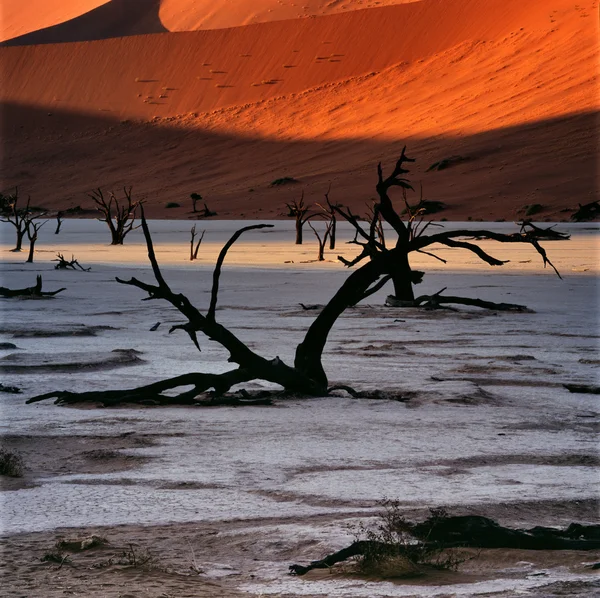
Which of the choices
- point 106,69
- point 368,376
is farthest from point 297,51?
point 368,376

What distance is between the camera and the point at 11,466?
4.57 meters

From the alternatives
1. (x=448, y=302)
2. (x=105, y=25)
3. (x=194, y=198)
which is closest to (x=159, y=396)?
(x=448, y=302)

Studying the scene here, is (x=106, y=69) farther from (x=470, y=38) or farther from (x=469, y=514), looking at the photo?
(x=469, y=514)

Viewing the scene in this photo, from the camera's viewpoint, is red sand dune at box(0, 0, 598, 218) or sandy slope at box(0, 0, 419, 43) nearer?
red sand dune at box(0, 0, 598, 218)

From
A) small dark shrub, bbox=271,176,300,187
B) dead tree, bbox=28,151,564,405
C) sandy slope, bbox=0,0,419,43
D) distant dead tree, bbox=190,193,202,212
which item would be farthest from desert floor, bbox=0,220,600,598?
sandy slope, bbox=0,0,419,43

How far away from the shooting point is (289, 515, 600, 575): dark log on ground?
3.38 metres

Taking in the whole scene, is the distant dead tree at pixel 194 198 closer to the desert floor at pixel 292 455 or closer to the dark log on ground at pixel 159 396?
the desert floor at pixel 292 455

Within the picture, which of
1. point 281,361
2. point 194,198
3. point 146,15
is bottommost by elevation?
point 281,361

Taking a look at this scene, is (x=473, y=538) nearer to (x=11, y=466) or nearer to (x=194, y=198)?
(x=11, y=466)

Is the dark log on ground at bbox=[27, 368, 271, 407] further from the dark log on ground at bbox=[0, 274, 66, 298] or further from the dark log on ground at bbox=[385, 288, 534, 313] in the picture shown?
the dark log on ground at bbox=[0, 274, 66, 298]

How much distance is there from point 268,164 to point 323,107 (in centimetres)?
786

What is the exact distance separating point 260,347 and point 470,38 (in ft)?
210

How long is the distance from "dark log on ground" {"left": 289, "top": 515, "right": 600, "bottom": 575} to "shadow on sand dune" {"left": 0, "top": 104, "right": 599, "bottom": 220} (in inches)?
1465

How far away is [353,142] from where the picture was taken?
6000cm
